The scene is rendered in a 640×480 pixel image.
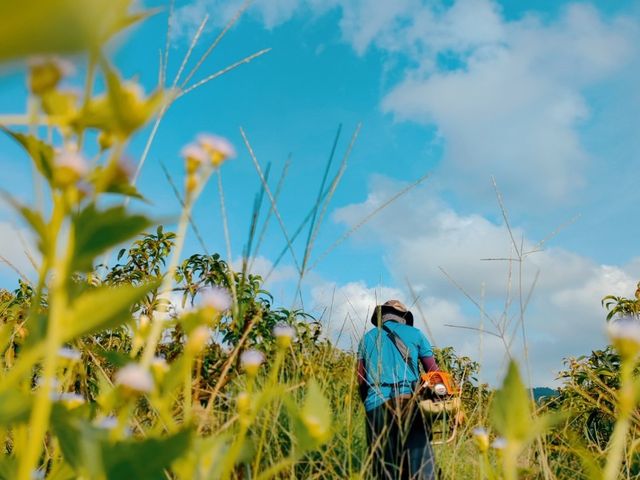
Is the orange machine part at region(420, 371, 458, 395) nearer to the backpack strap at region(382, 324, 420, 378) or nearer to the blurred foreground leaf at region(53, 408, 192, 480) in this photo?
the backpack strap at region(382, 324, 420, 378)

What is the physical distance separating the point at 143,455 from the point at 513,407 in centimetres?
28

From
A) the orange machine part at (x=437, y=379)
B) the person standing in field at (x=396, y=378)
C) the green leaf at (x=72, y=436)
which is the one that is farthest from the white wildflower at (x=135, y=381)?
the orange machine part at (x=437, y=379)

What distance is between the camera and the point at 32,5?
20 cm

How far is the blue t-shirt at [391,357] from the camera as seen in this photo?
11.9 feet

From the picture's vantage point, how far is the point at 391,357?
4008mm

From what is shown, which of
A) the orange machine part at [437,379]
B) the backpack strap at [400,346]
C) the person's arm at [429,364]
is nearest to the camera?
the orange machine part at [437,379]

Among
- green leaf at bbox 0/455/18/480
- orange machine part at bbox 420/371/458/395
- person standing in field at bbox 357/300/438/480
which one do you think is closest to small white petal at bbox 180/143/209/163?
green leaf at bbox 0/455/18/480

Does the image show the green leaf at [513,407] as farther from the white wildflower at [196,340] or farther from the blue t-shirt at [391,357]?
the blue t-shirt at [391,357]

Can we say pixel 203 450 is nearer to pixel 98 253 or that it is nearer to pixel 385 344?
pixel 98 253

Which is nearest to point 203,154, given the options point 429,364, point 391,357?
point 391,357

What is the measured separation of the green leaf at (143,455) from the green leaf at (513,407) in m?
0.24

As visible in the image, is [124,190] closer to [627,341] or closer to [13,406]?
[13,406]

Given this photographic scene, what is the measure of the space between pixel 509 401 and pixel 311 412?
183mm

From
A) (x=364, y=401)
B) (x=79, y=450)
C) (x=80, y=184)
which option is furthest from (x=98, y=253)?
(x=364, y=401)
